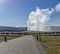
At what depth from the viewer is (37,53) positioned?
553 inches
